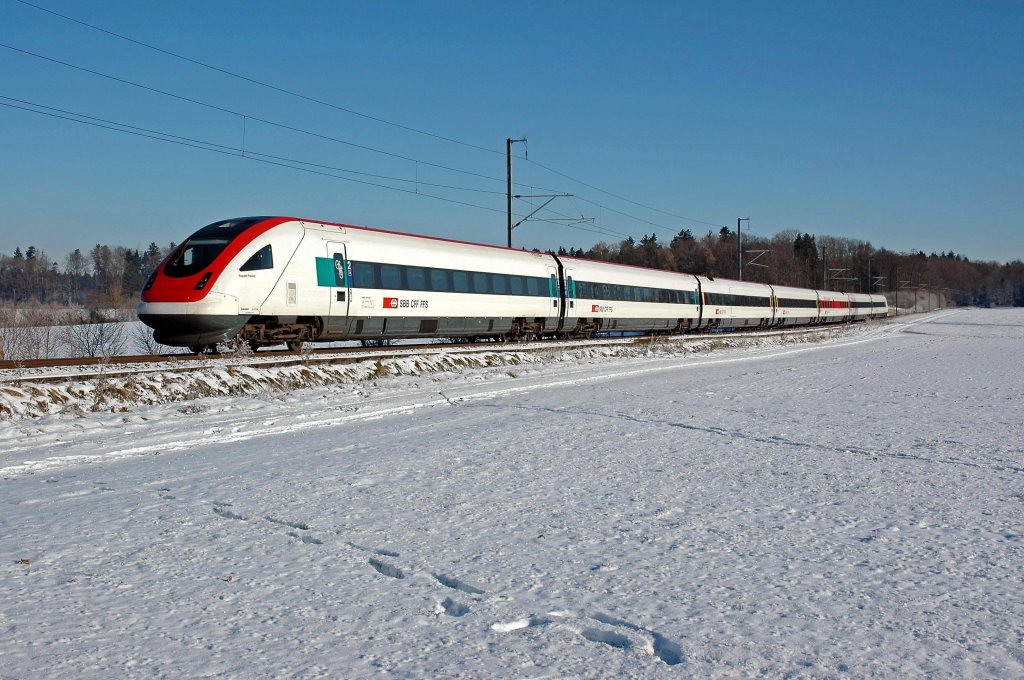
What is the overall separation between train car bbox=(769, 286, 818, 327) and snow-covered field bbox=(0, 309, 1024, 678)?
44.9m

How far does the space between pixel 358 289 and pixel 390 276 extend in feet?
4.27

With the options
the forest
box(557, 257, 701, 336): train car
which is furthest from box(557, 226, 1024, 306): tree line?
box(557, 257, 701, 336): train car

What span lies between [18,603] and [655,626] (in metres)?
3.24

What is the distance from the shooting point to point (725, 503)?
6230mm

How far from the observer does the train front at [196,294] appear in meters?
16.0

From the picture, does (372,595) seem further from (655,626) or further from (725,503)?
(725,503)

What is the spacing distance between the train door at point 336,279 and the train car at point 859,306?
65516mm

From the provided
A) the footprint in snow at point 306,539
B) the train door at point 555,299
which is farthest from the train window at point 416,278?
the footprint in snow at point 306,539

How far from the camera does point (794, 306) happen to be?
5691 centimetres

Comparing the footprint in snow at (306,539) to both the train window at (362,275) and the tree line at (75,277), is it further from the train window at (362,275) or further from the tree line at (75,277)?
the tree line at (75,277)

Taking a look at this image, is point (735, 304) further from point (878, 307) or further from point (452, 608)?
point (878, 307)

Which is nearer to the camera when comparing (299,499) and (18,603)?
(18,603)

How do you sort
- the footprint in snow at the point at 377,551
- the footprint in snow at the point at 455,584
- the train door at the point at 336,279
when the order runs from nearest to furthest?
the footprint in snow at the point at 455,584 < the footprint in snow at the point at 377,551 < the train door at the point at 336,279

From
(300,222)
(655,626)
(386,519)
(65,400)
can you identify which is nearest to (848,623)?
(655,626)
